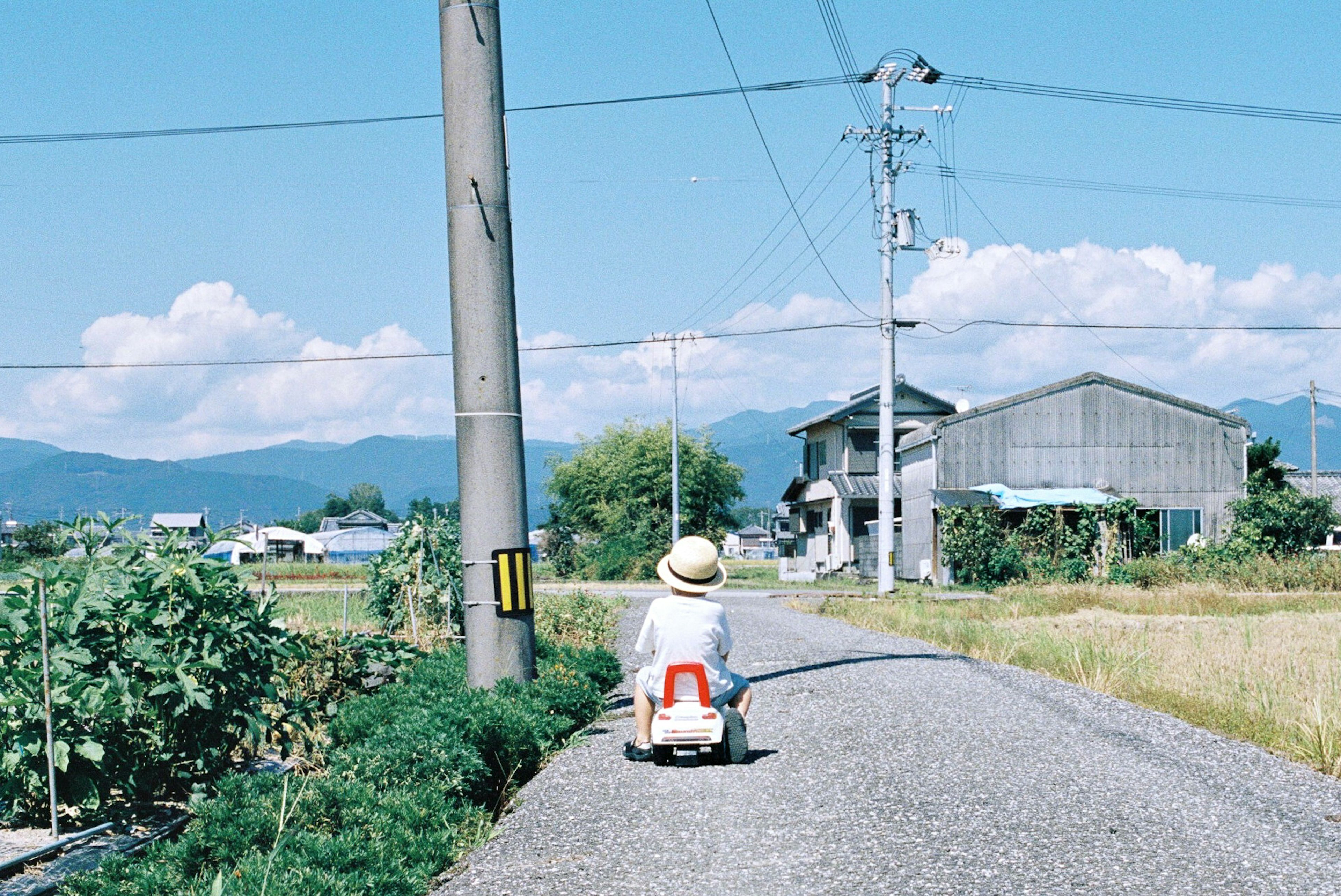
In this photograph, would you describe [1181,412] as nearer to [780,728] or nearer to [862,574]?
[862,574]

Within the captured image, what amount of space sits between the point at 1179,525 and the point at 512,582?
1232 inches

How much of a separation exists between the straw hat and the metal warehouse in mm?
29356

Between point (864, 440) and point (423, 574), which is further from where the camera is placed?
point (864, 440)

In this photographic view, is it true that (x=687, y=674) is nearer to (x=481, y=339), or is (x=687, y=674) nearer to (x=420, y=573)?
(x=481, y=339)

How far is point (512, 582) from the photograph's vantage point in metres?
8.73

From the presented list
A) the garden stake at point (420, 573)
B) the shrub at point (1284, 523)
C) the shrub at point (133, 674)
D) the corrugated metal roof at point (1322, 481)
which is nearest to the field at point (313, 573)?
the garden stake at point (420, 573)

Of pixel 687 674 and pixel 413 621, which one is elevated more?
pixel 687 674

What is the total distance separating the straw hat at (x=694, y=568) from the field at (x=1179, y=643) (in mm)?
3804

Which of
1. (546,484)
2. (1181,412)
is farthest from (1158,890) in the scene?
(546,484)

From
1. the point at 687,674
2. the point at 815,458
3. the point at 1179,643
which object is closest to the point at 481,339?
the point at 687,674

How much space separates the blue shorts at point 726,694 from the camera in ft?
24.4

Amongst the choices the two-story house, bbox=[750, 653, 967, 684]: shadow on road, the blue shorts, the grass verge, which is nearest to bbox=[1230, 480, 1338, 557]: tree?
the two-story house

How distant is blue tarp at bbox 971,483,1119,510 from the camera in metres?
33.2

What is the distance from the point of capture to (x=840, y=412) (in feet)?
152
